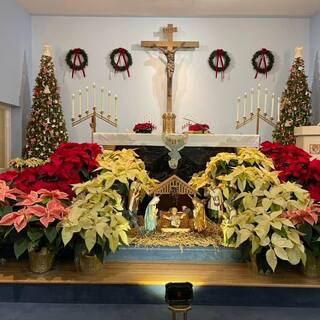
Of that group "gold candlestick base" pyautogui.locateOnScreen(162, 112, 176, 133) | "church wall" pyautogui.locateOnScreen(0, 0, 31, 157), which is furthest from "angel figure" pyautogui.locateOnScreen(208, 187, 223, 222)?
"church wall" pyautogui.locateOnScreen(0, 0, 31, 157)

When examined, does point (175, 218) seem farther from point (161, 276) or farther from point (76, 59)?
point (76, 59)

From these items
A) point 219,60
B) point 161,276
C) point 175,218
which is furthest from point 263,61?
point 161,276

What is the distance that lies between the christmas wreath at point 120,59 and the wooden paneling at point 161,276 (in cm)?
454

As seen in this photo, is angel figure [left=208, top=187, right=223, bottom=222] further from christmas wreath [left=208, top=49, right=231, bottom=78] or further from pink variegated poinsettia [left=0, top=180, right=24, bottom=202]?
christmas wreath [left=208, top=49, right=231, bottom=78]

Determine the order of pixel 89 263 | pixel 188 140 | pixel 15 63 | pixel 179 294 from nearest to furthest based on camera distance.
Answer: pixel 179 294
pixel 89 263
pixel 188 140
pixel 15 63

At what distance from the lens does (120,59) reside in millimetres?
6188

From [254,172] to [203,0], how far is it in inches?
156

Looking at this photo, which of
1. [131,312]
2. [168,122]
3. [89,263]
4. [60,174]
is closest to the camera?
[131,312]

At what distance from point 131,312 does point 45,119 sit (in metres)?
4.18

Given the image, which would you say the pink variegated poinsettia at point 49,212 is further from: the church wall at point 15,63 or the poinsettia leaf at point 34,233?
the church wall at point 15,63

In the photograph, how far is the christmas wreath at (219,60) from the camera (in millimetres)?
6152

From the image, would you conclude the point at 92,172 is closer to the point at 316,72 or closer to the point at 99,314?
the point at 99,314

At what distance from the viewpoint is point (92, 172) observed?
2.46 meters

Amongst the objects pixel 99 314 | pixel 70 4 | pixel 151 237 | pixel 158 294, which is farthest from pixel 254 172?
pixel 70 4
